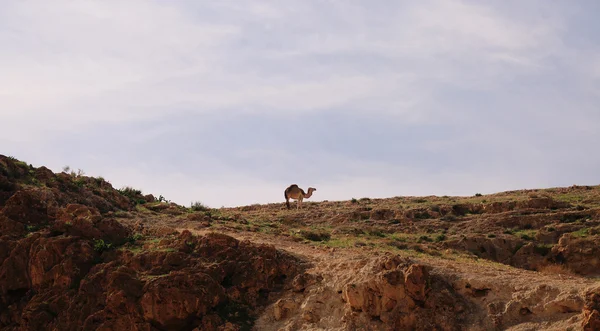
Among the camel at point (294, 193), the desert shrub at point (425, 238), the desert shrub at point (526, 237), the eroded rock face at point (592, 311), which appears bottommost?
the eroded rock face at point (592, 311)

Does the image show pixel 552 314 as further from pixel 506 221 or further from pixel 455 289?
pixel 506 221

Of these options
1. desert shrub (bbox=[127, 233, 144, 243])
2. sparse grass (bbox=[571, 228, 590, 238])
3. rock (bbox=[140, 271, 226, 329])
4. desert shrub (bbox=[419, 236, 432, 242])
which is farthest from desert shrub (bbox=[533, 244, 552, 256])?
desert shrub (bbox=[127, 233, 144, 243])

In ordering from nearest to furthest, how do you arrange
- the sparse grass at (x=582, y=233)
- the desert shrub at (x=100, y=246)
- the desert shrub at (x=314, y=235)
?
the desert shrub at (x=100, y=246) < the desert shrub at (x=314, y=235) < the sparse grass at (x=582, y=233)

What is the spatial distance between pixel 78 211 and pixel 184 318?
22.6 feet

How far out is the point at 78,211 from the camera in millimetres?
24734

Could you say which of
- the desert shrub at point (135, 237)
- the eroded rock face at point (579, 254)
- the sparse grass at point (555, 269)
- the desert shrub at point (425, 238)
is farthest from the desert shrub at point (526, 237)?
the desert shrub at point (135, 237)

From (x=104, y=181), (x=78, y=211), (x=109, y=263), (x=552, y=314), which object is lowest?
(x=552, y=314)

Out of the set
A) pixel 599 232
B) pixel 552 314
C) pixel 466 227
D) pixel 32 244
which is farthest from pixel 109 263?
pixel 599 232

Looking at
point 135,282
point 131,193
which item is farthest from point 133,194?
point 135,282

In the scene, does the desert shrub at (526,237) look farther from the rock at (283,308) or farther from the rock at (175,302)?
the rock at (175,302)

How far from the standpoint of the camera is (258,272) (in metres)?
21.6

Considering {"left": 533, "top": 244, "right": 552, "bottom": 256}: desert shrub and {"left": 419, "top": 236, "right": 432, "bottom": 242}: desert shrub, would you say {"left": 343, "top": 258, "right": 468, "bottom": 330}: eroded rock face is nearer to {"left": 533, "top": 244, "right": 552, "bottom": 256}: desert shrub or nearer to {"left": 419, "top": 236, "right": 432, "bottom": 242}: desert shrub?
{"left": 419, "top": 236, "right": 432, "bottom": 242}: desert shrub

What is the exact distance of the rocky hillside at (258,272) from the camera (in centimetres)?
1861

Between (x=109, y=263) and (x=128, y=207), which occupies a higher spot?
(x=128, y=207)
